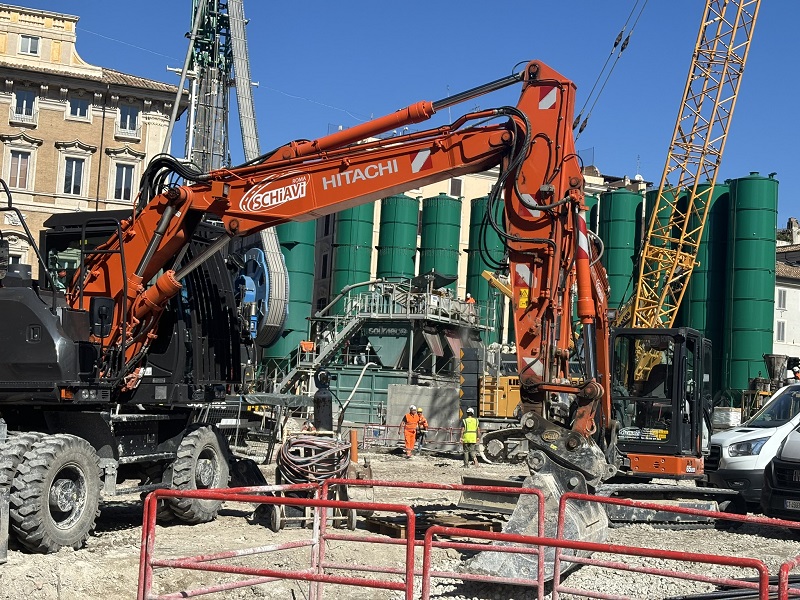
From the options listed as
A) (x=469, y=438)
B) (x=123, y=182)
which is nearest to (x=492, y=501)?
(x=469, y=438)

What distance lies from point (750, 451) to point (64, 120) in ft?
123

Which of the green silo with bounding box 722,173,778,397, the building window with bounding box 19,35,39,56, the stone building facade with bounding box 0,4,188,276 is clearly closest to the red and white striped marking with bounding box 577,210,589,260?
the green silo with bounding box 722,173,778,397

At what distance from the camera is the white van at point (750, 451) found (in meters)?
15.1

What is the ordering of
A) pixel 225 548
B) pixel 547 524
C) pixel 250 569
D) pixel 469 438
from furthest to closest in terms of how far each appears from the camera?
1. pixel 469 438
2. pixel 225 548
3. pixel 547 524
4. pixel 250 569

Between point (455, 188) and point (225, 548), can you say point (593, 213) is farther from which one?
point (225, 548)

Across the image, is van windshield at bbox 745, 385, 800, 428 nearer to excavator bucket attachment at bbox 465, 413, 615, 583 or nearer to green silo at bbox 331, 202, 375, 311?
excavator bucket attachment at bbox 465, 413, 615, 583

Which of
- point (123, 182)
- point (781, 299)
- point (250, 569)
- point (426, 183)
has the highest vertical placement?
point (123, 182)

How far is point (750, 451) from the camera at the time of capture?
1525cm

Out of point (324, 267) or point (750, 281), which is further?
point (324, 267)

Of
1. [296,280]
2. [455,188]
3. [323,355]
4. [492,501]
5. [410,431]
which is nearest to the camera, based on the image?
[492,501]

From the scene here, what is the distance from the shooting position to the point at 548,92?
38.4 feet

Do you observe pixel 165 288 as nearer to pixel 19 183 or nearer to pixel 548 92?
pixel 548 92

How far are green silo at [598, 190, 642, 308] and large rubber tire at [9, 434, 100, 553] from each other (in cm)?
3940

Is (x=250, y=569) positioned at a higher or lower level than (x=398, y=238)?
lower
